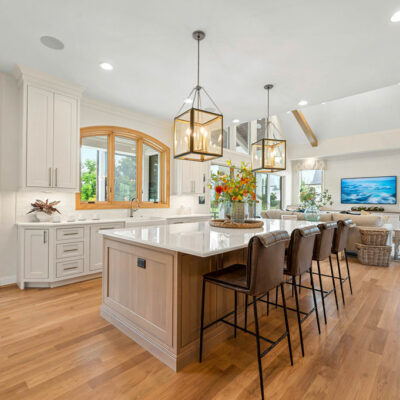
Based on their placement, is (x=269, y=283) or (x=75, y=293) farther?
(x=75, y=293)

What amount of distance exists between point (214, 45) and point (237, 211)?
1847mm

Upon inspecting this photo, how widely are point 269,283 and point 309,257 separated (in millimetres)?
703

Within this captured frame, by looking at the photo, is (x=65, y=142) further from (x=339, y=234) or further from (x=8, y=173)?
(x=339, y=234)

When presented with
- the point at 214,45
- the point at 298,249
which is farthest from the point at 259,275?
the point at 214,45

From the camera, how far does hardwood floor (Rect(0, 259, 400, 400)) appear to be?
1608mm

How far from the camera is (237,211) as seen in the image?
9.57ft

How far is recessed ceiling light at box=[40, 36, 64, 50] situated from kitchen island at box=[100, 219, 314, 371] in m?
2.13

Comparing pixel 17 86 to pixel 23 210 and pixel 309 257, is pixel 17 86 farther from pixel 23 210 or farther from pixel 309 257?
pixel 309 257

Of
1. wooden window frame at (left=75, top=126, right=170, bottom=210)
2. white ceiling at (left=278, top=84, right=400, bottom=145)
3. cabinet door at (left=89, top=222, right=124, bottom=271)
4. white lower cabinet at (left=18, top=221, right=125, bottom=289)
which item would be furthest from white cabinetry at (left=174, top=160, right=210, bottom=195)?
white ceiling at (left=278, top=84, right=400, bottom=145)

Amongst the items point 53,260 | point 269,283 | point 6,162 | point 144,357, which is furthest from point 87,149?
point 269,283

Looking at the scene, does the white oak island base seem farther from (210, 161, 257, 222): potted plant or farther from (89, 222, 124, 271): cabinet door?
(89, 222, 124, 271): cabinet door

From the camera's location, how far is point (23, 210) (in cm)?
359

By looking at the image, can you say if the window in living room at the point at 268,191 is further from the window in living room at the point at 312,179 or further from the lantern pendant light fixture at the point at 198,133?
the lantern pendant light fixture at the point at 198,133

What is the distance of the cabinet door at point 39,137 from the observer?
3.35 m
